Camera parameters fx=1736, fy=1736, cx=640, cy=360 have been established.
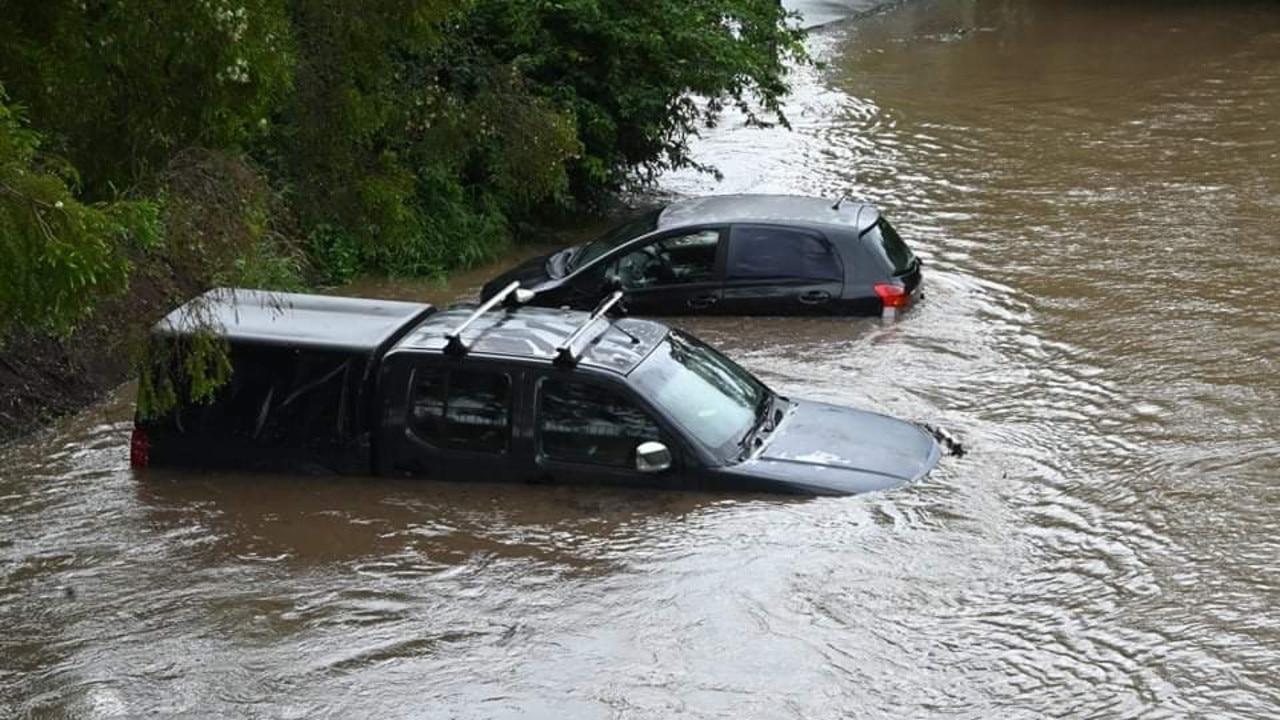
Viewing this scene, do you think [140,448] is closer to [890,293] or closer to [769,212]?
[769,212]

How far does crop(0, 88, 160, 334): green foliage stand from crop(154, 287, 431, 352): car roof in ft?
10.9

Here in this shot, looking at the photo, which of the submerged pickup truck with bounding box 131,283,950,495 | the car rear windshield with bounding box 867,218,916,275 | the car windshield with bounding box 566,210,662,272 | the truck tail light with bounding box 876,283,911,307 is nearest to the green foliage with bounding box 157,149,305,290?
the submerged pickup truck with bounding box 131,283,950,495

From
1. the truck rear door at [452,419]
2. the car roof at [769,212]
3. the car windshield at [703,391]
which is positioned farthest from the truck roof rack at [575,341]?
the car roof at [769,212]

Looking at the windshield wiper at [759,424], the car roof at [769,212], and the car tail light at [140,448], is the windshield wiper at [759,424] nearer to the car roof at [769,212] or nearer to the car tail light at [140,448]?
the car tail light at [140,448]

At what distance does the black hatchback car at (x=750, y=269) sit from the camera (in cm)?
1479

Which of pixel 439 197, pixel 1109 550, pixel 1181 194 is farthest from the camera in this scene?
pixel 1181 194

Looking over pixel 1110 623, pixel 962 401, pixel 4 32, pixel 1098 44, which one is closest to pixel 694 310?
pixel 962 401

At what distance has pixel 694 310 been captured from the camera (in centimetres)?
1498

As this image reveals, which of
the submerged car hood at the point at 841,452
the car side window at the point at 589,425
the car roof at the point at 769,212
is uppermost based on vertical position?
the car roof at the point at 769,212

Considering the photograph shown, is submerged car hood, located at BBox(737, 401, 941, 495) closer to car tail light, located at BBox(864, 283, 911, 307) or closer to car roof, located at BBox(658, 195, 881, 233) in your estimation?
car tail light, located at BBox(864, 283, 911, 307)

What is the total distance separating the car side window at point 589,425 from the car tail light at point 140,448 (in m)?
2.64

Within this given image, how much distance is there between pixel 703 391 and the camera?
1045 cm

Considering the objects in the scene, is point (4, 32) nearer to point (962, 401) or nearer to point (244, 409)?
point (244, 409)

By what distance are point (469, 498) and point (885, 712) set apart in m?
3.18
